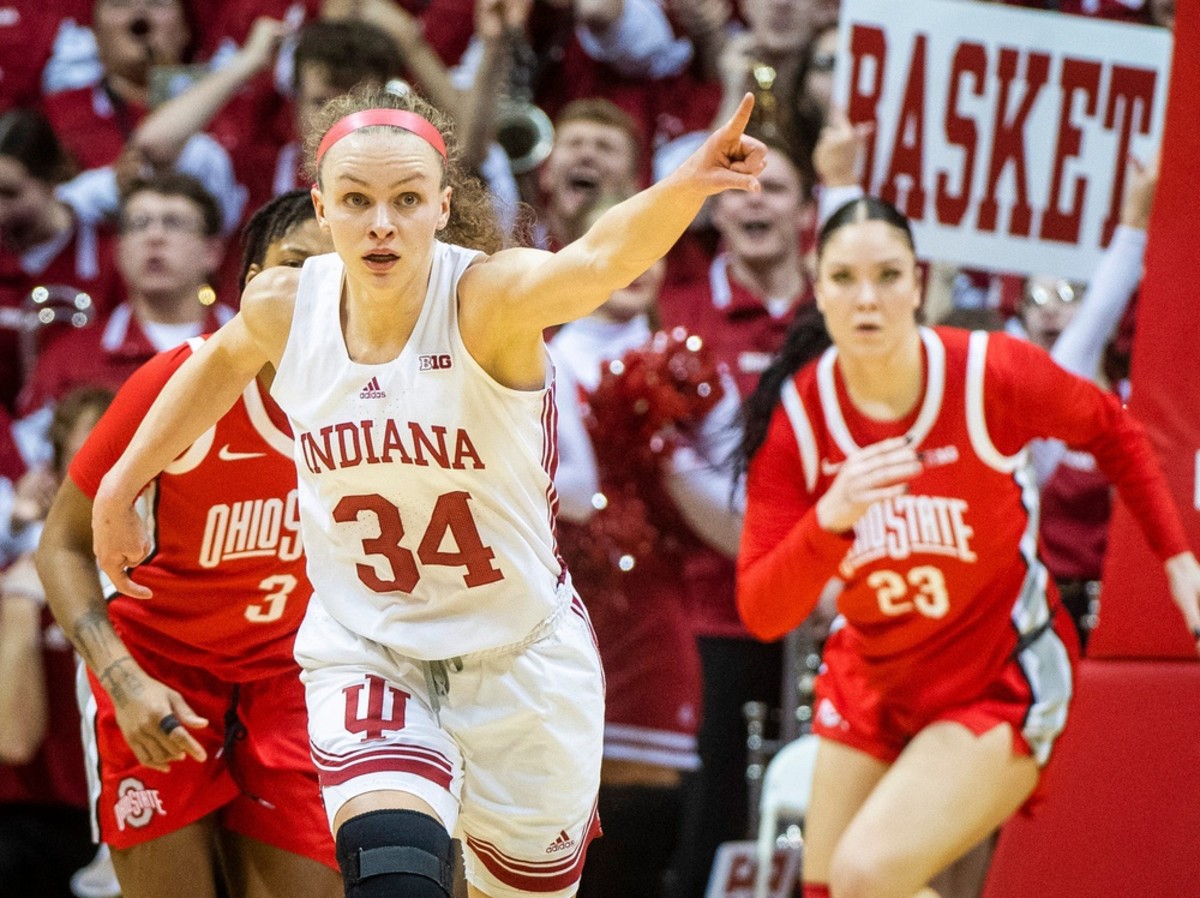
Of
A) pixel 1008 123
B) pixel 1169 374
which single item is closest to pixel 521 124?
pixel 1008 123

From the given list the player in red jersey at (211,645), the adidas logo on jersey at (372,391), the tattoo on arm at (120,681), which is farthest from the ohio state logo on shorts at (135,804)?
the adidas logo on jersey at (372,391)

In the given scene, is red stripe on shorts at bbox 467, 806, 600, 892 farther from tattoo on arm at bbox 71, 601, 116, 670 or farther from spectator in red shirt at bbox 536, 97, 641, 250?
spectator in red shirt at bbox 536, 97, 641, 250

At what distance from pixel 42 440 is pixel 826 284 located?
3035 millimetres

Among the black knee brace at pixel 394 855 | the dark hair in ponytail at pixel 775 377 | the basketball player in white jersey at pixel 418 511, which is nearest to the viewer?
the black knee brace at pixel 394 855

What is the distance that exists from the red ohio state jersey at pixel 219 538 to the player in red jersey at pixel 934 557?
1145mm

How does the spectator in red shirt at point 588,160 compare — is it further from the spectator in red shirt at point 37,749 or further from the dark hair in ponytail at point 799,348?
the spectator in red shirt at point 37,749

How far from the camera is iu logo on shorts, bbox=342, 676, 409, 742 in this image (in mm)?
2877

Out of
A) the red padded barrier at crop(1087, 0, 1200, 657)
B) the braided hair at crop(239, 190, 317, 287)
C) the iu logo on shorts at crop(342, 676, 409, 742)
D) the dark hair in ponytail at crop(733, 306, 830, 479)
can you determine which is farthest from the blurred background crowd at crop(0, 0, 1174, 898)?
the iu logo on shorts at crop(342, 676, 409, 742)

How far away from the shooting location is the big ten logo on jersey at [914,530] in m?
4.00

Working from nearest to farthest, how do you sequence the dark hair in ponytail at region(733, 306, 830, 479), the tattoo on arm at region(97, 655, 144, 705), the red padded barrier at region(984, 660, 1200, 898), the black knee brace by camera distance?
the black knee brace → the tattoo on arm at region(97, 655, 144, 705) → the red padded barrier at region(984, 660, 1200, 898) → the dark hair in ponytail at region(733, 306, 830, 479)

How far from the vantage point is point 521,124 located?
610 cm

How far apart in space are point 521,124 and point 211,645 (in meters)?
3.05

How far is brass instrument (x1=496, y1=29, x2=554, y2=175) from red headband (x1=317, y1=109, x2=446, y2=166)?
3.15 m

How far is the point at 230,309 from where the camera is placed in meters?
5.84
